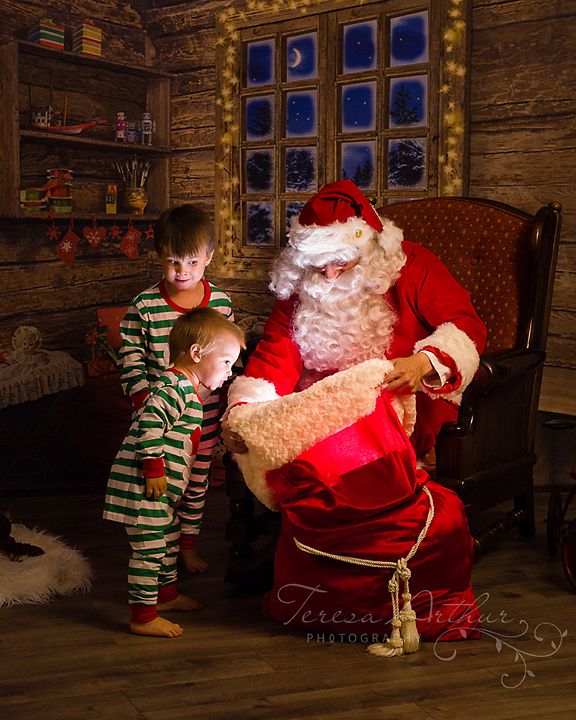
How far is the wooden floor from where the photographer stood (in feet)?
6.82

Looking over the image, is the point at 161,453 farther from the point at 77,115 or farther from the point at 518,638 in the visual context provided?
the point at 77,115

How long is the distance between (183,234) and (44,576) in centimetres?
120

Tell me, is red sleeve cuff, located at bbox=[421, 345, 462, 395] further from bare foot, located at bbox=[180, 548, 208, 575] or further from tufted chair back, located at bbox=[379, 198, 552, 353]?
bare foot, located at bbox=[180, 548, 208, 575]

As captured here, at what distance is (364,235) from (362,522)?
915mm

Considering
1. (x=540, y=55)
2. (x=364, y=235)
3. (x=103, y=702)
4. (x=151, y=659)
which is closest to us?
(x=103, y=702)

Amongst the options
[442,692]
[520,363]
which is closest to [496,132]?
[520,363]

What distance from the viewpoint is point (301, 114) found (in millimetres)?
4883

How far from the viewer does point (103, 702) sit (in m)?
2.11

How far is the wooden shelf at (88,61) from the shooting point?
15.3 ft

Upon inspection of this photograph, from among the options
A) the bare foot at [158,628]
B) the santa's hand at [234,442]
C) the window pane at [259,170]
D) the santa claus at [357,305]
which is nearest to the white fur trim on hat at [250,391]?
the santa claus at [357,305]

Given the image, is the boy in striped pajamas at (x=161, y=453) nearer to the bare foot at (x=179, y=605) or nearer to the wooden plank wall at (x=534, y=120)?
the bare foot at (x=179, y=605)

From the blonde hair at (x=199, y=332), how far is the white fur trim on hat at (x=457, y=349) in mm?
584

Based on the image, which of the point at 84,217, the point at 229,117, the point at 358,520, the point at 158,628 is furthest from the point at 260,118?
the point at 158,628

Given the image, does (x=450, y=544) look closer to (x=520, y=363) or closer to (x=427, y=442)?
(x=427, y=442)
